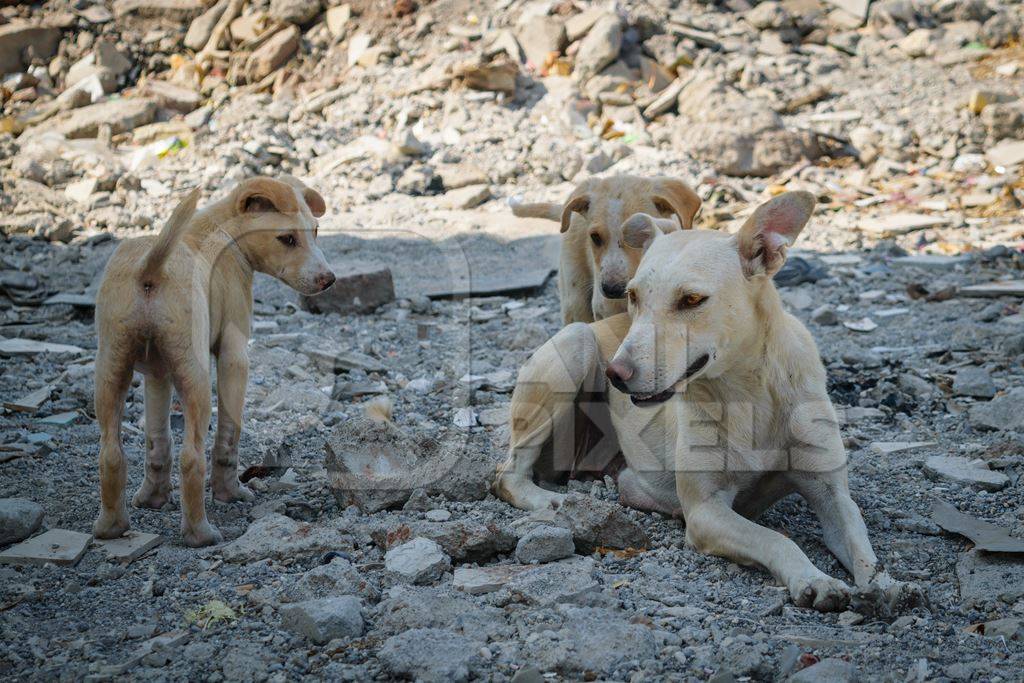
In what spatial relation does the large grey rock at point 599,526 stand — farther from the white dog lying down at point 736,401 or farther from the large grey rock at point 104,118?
the large grey rock at point 104,118

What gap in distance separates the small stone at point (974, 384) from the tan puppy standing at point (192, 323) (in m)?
3.88

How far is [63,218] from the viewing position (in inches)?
482

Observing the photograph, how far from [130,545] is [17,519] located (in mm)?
511

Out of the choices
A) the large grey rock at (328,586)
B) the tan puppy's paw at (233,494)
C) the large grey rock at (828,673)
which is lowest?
the tan puppy's paw at (233,494)

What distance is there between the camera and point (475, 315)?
348 inches

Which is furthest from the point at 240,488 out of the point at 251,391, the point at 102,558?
the point at 251,391

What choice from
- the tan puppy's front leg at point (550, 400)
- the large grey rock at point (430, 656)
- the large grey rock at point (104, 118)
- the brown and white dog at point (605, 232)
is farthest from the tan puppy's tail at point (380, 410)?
the large grey rock at point (104, 118)

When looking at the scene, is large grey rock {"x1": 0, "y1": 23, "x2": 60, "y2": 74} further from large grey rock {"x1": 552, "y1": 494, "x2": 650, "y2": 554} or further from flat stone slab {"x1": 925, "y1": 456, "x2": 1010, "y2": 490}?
flat stone slab {"x1": 925, "y1": 456, "x2": 1010, "y2": 490}

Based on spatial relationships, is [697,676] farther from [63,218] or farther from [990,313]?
[63,218]

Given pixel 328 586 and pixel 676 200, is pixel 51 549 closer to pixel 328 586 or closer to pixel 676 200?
pixel 328 586

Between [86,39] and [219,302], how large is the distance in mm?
16222

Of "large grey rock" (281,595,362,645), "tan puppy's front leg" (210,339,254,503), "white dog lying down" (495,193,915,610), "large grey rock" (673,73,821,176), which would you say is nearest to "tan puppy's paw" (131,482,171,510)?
"tan puppy's front leg" (210,339,254,503)

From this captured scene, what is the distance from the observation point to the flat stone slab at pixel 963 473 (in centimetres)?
452

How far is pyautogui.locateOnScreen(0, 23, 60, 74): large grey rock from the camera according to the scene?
17.8m
